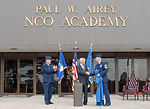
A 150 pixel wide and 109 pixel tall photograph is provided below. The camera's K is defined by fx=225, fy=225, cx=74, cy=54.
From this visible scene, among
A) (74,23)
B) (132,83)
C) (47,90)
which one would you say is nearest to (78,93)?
(47,90)

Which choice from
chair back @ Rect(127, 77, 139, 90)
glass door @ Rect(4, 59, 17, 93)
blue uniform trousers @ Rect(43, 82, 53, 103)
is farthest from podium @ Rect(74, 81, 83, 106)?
glass door @ Rect(4, 59, 17, 93)

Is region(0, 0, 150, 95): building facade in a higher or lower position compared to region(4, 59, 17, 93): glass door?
higher

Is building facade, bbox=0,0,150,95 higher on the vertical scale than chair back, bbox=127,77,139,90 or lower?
higher

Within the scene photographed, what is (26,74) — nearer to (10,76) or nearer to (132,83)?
(10,76)

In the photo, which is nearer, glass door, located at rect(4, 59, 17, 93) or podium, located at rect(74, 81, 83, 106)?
podium, located at rect(74, 81, 83, 106)

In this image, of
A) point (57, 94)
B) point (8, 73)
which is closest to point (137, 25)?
point (57, 94)

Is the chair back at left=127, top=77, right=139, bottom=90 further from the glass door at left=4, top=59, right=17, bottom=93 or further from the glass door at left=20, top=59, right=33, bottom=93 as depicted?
the glass door at left=4, top=59, right=17, bottom=93

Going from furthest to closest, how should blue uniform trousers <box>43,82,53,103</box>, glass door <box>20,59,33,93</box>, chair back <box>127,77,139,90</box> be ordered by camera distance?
glass door <box>20,59,33,93</box>, chair back <box>127,77,139,90</box>, blue uniform trousers <box>43,82,53,103</box>

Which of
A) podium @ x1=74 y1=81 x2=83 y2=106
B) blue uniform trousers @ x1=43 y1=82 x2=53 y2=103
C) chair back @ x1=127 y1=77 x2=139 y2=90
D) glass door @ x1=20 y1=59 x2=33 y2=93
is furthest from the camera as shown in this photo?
glass door @ x1=20 y1=59 x2=33 y2=93

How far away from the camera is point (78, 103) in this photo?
22.5 feet

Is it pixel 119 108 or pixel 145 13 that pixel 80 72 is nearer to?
pixel 119 108

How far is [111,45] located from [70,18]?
205 cm

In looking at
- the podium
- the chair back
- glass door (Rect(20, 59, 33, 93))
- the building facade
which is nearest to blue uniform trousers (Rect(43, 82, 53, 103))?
the podium

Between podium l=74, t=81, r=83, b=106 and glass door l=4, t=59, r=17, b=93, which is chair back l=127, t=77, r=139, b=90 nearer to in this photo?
podium l=74, t=81, r=83, b=106
